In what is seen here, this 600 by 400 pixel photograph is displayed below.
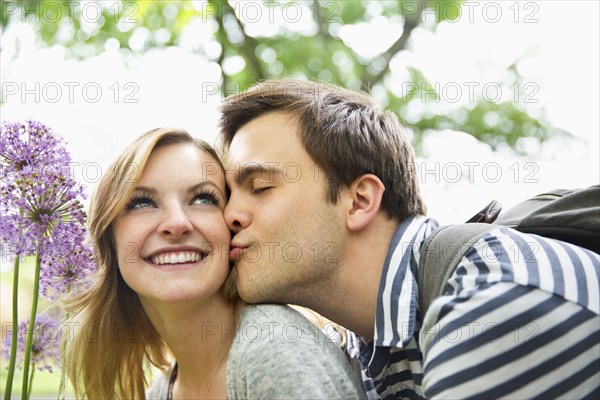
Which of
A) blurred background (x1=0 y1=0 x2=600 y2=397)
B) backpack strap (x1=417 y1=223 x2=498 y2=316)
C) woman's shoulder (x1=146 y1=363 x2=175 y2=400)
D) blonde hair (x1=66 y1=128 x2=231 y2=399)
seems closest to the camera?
backpack strap (x1=417 y1=223 x2=498 y2=316)

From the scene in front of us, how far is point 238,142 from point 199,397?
584 mm

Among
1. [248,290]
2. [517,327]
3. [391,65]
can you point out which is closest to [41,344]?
[248,290]

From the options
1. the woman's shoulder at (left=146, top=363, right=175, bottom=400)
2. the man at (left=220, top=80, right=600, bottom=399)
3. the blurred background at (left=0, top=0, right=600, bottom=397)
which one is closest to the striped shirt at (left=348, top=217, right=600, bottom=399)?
the man at (left=220, top=80, right=600, bottom=399)

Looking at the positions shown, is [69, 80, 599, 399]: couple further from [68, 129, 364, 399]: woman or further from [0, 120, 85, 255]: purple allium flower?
[0, 120, 85, 255]: purple allium flower

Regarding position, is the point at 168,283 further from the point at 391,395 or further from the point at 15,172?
the point at 391,395

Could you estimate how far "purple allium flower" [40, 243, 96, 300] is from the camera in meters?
1.23

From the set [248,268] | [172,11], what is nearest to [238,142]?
[248,268]

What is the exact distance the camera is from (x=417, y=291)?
1.24 meters

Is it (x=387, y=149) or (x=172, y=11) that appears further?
(x=172, y=11)

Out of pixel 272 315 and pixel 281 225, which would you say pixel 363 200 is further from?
pixel 272 315

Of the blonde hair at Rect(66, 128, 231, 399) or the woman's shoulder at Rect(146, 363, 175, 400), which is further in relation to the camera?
the woman's shoulder at Rect(146, 363, 175, 400)

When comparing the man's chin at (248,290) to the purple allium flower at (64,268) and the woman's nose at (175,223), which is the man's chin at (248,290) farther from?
the purple allium flower at (64,268)

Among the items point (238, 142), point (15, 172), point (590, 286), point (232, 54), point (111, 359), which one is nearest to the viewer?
point (590, 286)

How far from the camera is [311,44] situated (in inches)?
159
